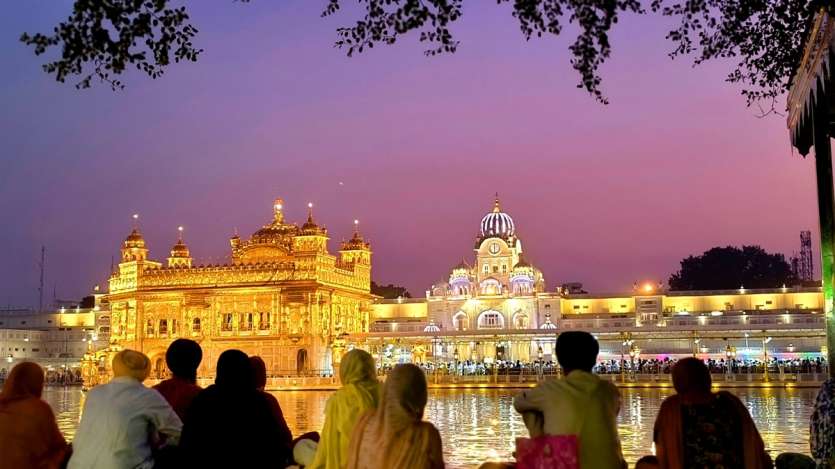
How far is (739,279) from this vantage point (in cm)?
7812

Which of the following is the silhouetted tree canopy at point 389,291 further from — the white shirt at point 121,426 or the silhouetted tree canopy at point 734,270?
the white shirt at point 121,426

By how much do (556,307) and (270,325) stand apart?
61.6 feet

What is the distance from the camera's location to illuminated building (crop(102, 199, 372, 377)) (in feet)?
157

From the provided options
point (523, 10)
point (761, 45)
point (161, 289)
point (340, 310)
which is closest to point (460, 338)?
point (340, 310)

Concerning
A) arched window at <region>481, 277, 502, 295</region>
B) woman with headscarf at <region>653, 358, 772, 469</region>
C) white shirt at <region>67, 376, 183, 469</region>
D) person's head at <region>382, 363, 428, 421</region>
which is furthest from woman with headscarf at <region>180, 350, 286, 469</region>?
arched window at <region>481, 277, 502, 295</region>

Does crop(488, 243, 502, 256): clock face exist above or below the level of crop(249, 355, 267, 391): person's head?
above

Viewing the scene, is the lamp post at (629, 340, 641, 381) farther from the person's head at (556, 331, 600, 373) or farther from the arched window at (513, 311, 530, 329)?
the person's head at (556, 331, 600, 373)

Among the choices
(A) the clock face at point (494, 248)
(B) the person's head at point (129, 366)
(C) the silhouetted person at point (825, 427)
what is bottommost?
(C) the silhouetted person at point (825, 427)

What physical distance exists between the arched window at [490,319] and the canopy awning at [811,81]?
50.4 m

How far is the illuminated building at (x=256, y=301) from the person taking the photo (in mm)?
47875

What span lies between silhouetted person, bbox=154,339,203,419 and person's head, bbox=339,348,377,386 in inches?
50.6

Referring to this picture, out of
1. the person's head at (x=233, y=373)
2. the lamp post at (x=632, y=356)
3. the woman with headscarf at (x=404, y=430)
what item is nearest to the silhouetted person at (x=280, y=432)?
the person's head at (x=233, y=373)

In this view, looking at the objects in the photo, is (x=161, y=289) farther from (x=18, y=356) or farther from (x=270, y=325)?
(x=18, y=356)

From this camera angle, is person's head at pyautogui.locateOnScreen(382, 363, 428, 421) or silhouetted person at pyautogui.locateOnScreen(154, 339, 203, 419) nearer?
person's head at pyautogui.locateOnScreen(382, 363, 428, 421)
